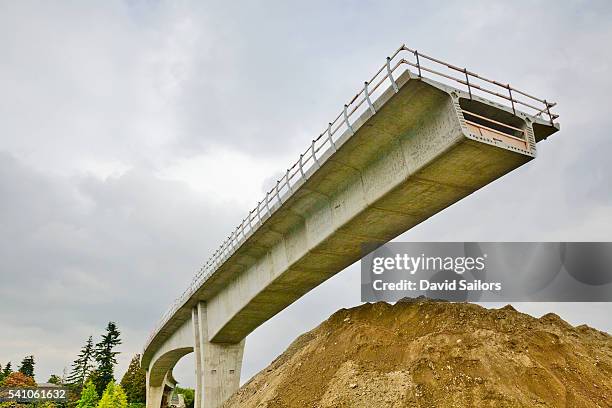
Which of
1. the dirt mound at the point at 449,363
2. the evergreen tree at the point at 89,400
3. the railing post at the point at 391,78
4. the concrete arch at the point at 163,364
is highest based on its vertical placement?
the railing post at the point at 391,78

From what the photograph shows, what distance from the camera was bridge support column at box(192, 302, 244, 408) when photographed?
2747cm

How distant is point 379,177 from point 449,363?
18.6 feet

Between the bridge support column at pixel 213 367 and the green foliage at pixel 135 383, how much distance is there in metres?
59.8

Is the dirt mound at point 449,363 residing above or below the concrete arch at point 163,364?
below

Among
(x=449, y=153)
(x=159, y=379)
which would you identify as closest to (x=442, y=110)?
(x=449, y=153)

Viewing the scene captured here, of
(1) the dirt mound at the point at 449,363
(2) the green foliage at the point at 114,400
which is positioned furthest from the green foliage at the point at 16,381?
(1) the dirt mound at the point at 449,363

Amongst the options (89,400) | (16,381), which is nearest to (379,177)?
(89,400)

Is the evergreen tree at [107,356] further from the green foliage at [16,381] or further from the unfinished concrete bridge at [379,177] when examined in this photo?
A: the unfinished concrete bridge at [379,177]

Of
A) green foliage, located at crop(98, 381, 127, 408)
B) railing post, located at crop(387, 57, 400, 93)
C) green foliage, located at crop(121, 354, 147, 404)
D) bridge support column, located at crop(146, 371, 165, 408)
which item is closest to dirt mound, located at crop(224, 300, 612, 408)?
railing post, located at crop(387, 57, 400, 93)

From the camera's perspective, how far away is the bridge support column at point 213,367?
27.5 m

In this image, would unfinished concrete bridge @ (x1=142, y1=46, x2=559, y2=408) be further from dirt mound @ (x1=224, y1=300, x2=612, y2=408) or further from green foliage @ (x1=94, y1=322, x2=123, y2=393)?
green foliage @ (x1=94, y1=322, x2=123, y2=393)

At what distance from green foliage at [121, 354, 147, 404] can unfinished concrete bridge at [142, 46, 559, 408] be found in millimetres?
70183

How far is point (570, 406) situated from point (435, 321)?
477cm

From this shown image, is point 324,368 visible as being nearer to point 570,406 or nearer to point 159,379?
point 570,406
